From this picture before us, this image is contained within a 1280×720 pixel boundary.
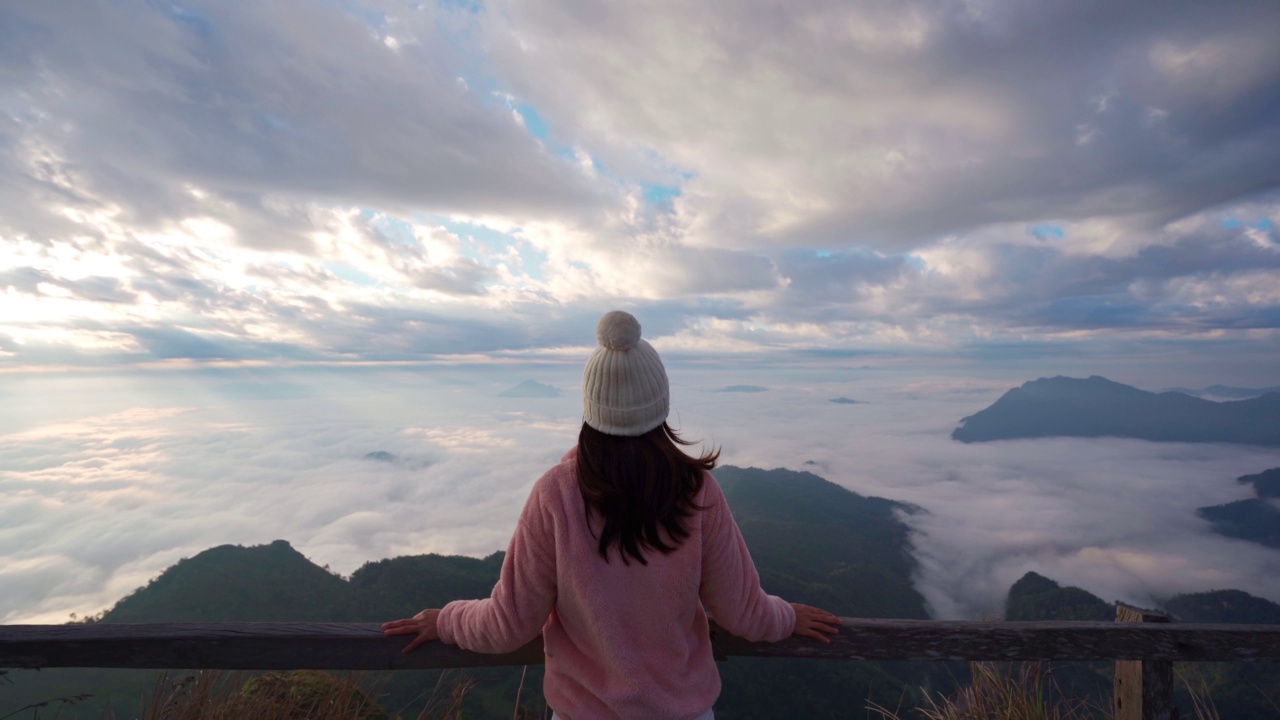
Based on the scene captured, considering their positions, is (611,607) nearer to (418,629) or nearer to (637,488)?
(637,488)

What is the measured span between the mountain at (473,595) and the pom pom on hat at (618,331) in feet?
7.11

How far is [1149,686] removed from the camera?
229 centimetres

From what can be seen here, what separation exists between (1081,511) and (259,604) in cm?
17363

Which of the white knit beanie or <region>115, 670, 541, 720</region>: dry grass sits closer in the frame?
the white knit beanie

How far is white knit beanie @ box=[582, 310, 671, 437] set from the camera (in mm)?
1476

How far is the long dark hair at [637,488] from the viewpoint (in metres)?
1.43

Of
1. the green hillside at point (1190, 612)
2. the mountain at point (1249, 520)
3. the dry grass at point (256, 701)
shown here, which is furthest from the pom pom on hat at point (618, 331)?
the mountain at point (1249, 520)

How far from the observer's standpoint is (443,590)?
31031 mm

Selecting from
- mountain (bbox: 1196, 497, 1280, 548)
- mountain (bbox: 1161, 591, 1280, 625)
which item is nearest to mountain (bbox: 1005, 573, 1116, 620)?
mountain (bbox: 1161, 591, 1280, 625)

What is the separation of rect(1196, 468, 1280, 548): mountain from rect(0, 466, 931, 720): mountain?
3348 inches

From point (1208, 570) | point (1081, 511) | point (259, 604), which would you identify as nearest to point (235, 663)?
point (259, 604)

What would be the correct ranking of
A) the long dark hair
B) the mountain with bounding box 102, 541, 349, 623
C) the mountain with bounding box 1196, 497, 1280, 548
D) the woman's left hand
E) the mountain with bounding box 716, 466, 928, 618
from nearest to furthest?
the long dark hair, the woman's left hand, the mountain with bounding box 102, 541, 349, 623, the mountain with bounding box 716, 466, 928, 618, the mountain with bounding box 1196, 497, 1280, 548

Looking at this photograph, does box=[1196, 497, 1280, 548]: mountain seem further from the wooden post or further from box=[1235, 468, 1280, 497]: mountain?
the wooden post

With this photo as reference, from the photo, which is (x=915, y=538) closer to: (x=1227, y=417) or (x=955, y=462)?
(x=955, y=462)
